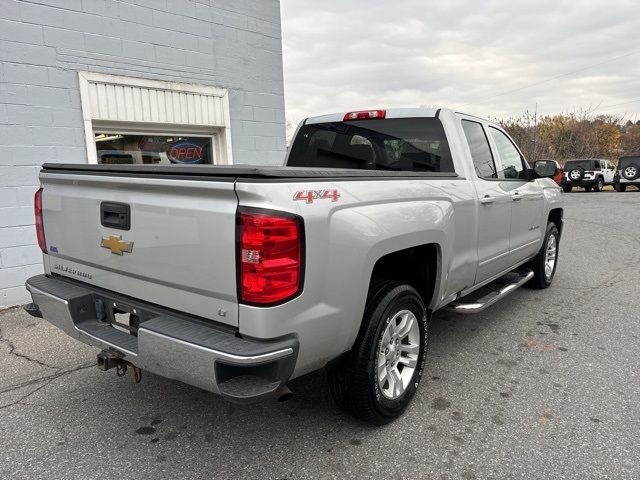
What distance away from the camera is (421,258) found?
131 inches

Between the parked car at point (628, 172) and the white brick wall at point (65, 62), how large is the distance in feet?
77.9

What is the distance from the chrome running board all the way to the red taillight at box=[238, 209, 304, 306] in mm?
2073

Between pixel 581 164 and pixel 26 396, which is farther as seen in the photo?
pixel 581 164

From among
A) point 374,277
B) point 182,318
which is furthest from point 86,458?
point 374,277

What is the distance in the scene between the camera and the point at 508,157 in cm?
477

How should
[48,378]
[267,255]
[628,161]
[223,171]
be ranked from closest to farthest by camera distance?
[267,255] < [223,171] < [48,378] < [628,161]

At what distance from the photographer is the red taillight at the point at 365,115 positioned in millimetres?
4005

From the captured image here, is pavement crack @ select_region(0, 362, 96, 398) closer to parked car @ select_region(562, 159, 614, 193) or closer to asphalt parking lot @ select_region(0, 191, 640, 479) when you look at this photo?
asphalt parking lot @ select_region(0, 191, 640, 479)

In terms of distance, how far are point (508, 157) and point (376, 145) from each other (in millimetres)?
1580

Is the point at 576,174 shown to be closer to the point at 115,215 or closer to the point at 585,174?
the point at 585,174

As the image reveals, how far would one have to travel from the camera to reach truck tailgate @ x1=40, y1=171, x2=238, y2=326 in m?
2.16

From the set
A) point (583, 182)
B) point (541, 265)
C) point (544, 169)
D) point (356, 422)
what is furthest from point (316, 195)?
point (583, 182)

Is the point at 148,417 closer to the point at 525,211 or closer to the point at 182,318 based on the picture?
the point at 182,318

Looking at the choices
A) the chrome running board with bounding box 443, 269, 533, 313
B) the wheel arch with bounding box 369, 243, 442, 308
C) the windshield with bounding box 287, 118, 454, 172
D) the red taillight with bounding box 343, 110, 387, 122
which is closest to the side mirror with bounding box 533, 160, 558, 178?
the chrome running board with bounding box 443, 269, 533, 313
